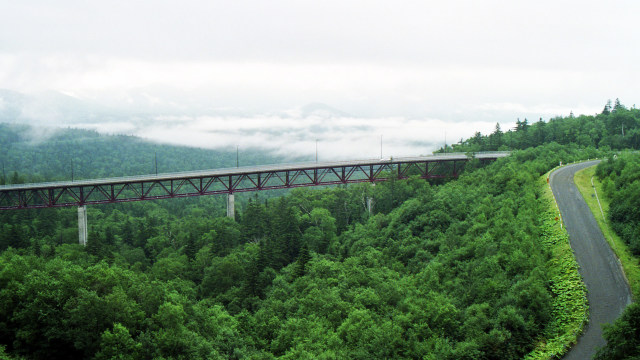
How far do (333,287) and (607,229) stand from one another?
24285 millimetres

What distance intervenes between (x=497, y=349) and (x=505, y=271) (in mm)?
9650

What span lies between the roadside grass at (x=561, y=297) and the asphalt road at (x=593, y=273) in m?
0.45

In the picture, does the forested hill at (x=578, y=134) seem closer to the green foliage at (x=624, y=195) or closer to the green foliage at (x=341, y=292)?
the green foliage at (x=341, y=292)

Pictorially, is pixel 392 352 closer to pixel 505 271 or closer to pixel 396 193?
pixel 505 271

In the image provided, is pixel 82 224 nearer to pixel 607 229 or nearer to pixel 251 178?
pixel 251 178

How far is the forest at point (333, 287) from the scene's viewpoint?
29.5 metres

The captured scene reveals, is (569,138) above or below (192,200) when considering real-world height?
above

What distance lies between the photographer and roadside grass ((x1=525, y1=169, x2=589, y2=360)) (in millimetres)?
28828

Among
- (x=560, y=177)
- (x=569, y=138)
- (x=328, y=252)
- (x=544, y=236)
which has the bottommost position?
(x=328, y=252)

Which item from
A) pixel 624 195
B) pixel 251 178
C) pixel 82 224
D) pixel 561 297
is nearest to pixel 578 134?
pixel 624 195

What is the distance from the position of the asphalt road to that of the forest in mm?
1118

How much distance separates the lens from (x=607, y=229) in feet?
138

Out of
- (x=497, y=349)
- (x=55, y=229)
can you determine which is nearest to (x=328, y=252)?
(x=497, y=349)

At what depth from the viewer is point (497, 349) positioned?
28.2 meters
